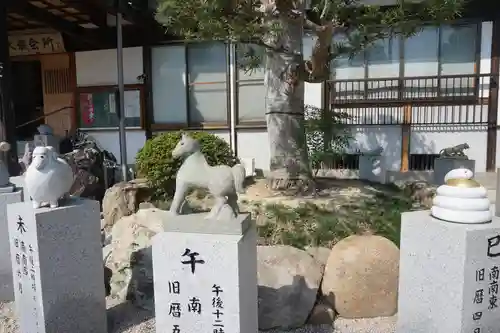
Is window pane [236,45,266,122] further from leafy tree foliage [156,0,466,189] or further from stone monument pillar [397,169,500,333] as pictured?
stone monument pillar [397,169,500,333]

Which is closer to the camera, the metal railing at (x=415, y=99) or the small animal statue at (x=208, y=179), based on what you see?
the small animal statue at (x=208, y=179)

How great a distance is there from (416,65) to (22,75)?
12137mm

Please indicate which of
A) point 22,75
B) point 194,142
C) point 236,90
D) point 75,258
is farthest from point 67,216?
point 22,75

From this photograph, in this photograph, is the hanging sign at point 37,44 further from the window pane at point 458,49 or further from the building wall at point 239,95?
Result: the window pane at point 458,49

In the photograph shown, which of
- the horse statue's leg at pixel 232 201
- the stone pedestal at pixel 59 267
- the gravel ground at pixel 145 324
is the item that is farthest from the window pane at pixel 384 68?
the stone pedestal at pixel 59 267

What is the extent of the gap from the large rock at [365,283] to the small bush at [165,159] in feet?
12.5

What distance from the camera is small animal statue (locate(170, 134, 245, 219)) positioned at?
328 centimetres

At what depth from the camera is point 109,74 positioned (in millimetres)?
11547

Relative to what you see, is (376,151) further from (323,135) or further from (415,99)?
(323,135)

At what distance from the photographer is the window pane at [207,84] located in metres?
11.2

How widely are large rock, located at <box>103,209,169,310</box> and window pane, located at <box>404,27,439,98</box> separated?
734 centimetres

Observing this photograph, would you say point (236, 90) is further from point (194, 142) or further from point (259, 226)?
point (194, 142)

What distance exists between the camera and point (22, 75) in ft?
46.8

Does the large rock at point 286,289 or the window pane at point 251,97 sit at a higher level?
the window pane at point 251,97
